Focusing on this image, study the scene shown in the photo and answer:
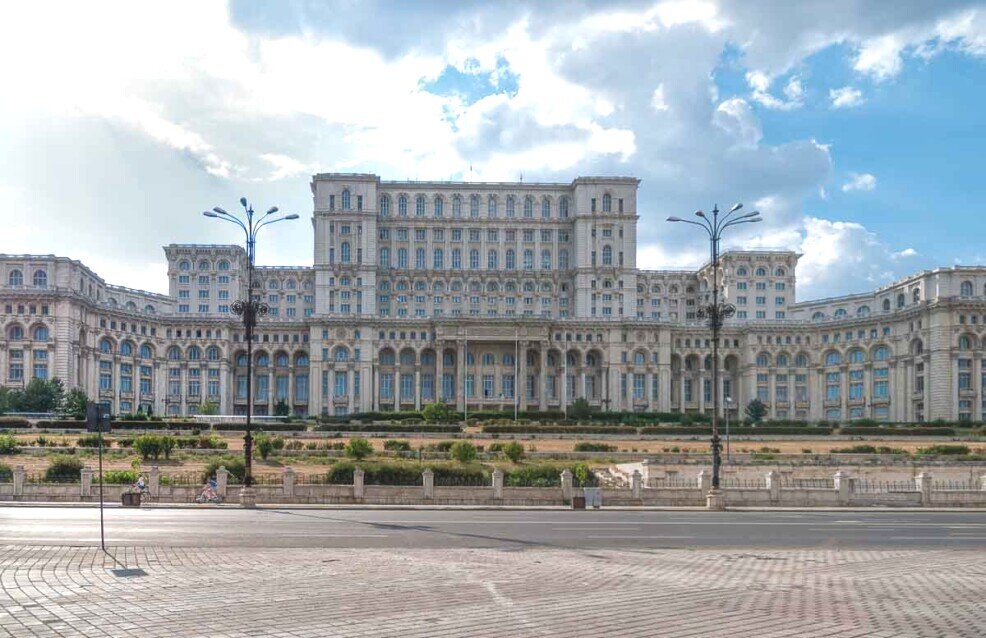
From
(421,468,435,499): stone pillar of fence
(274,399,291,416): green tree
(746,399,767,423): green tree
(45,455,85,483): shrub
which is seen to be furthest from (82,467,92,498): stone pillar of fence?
(746,399,767,423): green tree

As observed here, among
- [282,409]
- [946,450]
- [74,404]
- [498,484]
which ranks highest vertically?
[74,404]

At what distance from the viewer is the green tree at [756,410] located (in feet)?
409

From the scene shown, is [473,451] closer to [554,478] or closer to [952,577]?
[554,478]

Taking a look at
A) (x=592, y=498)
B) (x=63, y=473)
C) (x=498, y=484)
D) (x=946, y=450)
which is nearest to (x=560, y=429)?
(x=946, y=450)

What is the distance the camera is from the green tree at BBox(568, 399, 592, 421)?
11214 centimetres

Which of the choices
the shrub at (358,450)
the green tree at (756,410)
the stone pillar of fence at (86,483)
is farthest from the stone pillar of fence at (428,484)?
the green tree at (756,410)

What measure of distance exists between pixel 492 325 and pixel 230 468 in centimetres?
8202

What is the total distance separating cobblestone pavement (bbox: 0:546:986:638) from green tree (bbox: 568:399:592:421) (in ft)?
291

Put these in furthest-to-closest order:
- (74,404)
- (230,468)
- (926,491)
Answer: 1. (74,404)
2. (230,468)
3. (926,491)

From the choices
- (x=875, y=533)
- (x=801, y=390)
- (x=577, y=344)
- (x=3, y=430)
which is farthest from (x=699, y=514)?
(x=801, y=390)

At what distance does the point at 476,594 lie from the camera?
15.4 meters

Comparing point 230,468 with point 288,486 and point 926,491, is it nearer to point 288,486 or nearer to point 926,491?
point 288,486

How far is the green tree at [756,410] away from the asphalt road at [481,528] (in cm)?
8850

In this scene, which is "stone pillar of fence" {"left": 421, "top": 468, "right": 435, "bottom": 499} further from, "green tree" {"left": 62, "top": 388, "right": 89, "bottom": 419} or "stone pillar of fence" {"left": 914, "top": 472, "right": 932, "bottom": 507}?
"green tree" {"left": 62, "top": 388, "right": 89, "bottom": 419}
